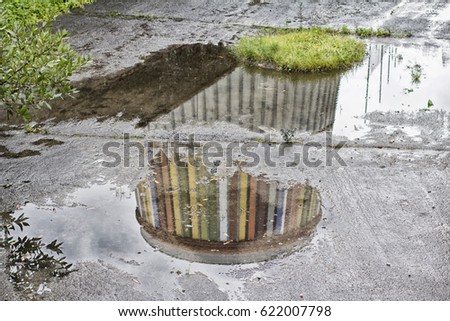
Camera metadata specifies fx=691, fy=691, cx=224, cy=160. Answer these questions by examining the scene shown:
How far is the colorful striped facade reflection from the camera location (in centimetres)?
456

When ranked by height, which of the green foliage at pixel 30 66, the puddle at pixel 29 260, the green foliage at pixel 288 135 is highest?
the green foliage at pixel 30 66

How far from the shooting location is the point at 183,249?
4371 mm

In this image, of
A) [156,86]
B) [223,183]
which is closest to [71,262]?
[223,183]

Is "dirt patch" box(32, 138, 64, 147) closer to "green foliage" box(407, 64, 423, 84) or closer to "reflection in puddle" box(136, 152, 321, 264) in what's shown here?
"reflection in puddle" box(136, 152, 321, 264)

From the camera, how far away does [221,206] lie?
4.81 m

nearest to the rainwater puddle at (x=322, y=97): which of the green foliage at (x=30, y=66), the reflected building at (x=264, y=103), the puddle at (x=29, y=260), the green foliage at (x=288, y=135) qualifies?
the reflected building at (x=264, y=103)

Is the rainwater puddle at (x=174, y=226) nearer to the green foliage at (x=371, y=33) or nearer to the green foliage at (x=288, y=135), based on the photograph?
the green foliage at (x=288, y=135)

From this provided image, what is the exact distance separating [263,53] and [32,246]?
3900 millimetres

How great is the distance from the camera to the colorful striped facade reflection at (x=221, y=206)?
4.56 m

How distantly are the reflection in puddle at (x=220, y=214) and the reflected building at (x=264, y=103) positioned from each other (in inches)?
38.0

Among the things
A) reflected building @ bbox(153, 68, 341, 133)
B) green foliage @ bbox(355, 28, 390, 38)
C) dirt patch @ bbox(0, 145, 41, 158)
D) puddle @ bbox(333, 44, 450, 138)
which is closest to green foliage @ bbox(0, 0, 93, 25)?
reflected building @ bbox(153, 68, 341, 133)

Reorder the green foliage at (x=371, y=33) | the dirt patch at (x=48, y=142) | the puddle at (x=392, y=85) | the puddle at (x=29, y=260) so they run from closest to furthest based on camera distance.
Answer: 1. the puddle at (x=29, y=260)
2. the dirt patch at (x=48, y=142)
3. the puddle at (x=392, y=85)
4. the green foliage at (x=371, y=33)

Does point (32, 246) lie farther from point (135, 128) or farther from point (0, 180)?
point (135, 128)

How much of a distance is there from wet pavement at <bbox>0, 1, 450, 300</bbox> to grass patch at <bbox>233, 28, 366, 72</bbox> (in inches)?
7.4
